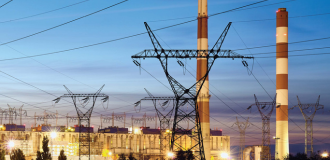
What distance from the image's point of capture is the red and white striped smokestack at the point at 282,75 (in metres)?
68.0

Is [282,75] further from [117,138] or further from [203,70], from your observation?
[117,138]

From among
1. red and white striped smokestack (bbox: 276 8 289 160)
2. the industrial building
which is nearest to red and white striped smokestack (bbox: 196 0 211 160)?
red and white striped smokestack (bbox: 276 8 289 160)

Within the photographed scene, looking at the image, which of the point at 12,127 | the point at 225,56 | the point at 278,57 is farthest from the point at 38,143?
the point at 225,56

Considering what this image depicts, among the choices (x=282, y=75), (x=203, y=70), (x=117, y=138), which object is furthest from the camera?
(x=117, y=138)

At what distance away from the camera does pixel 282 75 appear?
222ft

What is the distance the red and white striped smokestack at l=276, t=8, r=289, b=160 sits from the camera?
68.0 meters

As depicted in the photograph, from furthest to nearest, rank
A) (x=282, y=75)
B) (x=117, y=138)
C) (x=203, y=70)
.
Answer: (x=117, y=138), (x=282, y=75), (x=203, y=70)

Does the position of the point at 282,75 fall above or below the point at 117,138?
above

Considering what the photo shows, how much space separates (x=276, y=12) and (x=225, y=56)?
3755 cm

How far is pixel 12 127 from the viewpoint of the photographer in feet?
469

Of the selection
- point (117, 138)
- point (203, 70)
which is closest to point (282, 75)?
point (203, 70)

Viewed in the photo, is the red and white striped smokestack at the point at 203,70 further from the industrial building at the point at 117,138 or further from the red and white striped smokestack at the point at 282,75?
the industrial building at the point at 117,138

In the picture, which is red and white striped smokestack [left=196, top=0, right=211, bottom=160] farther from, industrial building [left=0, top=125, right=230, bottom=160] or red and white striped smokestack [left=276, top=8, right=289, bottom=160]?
industrial building [left=0, top=125, right=230, bottom=160]

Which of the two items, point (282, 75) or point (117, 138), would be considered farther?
point (117, 138)
